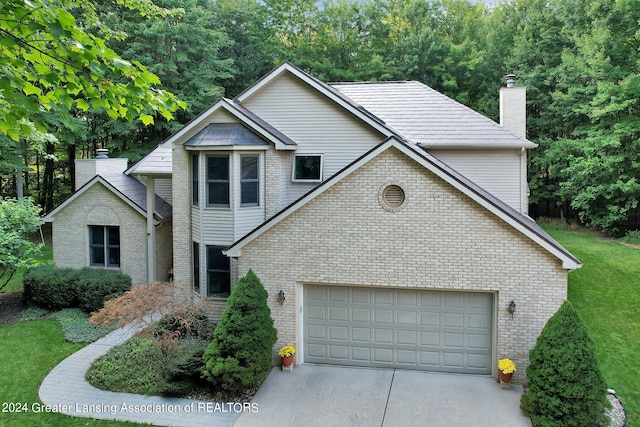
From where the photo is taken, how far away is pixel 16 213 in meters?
15.8

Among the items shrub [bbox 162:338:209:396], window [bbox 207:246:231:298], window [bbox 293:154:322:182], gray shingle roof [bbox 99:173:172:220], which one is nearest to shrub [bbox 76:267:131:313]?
gray shingle roof [bbox 99:173:172:220]

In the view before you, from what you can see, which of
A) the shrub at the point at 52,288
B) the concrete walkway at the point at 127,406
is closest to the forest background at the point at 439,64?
the shrub at the point at 52,288

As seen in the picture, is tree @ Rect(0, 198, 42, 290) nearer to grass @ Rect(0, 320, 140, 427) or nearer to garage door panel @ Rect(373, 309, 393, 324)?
grass @ Rect(0, 320, 140, 427)

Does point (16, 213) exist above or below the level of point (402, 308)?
above

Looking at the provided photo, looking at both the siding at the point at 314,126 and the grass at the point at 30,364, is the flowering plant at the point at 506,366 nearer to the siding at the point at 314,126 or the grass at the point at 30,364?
the siding at the point at 314,126

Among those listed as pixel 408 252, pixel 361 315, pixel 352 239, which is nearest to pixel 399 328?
pixel 361 315

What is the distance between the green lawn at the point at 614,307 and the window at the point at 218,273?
10078 millimetres

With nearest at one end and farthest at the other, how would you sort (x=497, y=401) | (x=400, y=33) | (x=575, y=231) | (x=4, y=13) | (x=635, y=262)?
(x=4, y=13) → (x=497, y=401) → (x=635, y=262) → (x=575, y=231) → (x=400, y=33)

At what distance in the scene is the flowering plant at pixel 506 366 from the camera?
10.3 meters

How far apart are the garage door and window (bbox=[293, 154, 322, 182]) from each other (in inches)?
165

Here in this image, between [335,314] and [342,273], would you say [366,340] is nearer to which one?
[335,314]

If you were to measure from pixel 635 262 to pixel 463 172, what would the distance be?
10.5m

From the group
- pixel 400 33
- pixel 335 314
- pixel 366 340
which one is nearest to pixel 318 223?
pixel 335 314

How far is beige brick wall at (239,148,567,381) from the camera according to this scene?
34.5 feet
